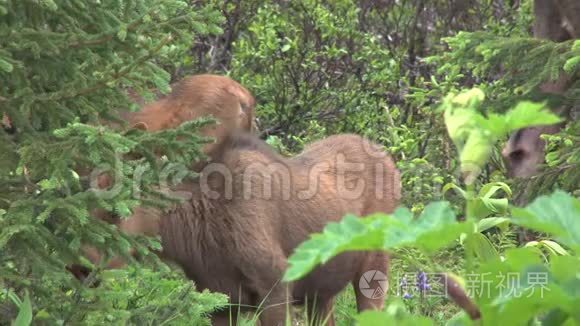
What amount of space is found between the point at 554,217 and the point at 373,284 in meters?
5.33

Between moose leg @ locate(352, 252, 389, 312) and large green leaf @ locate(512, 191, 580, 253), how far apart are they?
16.7 feet

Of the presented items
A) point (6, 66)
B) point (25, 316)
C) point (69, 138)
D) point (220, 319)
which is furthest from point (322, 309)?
point (6, 66)

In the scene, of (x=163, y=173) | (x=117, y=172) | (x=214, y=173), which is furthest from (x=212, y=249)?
(x=117, y=172)

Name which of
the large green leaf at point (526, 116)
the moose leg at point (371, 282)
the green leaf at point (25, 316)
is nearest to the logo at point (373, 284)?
the moose leg at point (371, 282)

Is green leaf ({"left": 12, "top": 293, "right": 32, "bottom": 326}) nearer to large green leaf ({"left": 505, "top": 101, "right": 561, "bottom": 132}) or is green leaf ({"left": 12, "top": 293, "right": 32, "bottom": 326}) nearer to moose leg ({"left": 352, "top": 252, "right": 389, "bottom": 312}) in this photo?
large green leaf ({"left": 505, "top": 101, "right": 561, "bottom": 132})

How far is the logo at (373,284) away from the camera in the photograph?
6.90 metres

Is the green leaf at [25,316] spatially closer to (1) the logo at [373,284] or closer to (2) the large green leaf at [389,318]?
(2) the large green leaf at [389,318]

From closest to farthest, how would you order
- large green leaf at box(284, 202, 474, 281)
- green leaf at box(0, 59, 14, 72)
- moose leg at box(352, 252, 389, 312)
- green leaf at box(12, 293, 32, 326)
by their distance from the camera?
large green leaf at box(284, 202, 474, 281) → green leaf at box(12, 293, 32, 326) → green leaf at box(0, 59, 14, 72) → moose leg at box(352, 252, 389, 312)

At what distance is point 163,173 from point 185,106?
238 cm

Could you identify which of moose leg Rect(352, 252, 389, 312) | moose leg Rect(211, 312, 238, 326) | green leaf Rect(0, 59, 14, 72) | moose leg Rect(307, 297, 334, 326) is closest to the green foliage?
green leaf Rect(0, 59, 14, 72)

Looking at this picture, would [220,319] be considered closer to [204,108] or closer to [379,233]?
[204,108]

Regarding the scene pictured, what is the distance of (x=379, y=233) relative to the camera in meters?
1.61

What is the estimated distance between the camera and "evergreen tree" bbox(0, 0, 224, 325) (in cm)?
409

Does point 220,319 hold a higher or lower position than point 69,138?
lower
